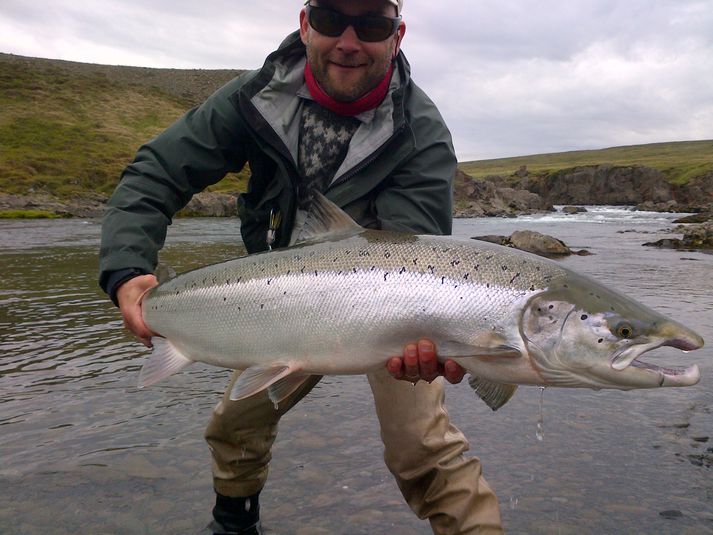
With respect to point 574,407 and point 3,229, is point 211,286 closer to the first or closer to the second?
point 574,407

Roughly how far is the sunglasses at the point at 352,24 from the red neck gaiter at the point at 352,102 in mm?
214

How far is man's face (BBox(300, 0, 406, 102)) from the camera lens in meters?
3.23

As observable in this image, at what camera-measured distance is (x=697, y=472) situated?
12.6 ft

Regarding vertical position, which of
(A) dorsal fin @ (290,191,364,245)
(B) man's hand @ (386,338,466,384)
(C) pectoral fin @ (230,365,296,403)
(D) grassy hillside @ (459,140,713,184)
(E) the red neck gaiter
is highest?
(D) grassy hillside @ (459,140,713,184)

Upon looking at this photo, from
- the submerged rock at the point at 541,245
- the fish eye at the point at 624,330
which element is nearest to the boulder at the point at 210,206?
the submerged rock at the point at 541,245

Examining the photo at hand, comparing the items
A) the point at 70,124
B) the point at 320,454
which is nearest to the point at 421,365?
the point at 320,454

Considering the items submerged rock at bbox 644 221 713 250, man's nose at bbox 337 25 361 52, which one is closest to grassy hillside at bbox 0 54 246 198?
submerged rock at bbox 644 221 713 250

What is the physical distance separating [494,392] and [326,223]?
1.04 m

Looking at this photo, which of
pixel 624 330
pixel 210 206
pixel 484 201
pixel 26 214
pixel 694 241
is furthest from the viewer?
pixel 484 201

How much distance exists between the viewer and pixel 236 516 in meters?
3.27

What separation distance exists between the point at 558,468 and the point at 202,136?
2795mm

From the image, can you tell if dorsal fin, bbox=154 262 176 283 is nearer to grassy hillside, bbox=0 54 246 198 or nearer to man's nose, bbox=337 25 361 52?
man's nose, bbox=337 25 361 52

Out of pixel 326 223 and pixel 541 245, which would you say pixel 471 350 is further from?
pixel 541 245

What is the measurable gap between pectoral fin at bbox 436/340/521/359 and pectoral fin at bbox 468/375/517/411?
243mm
